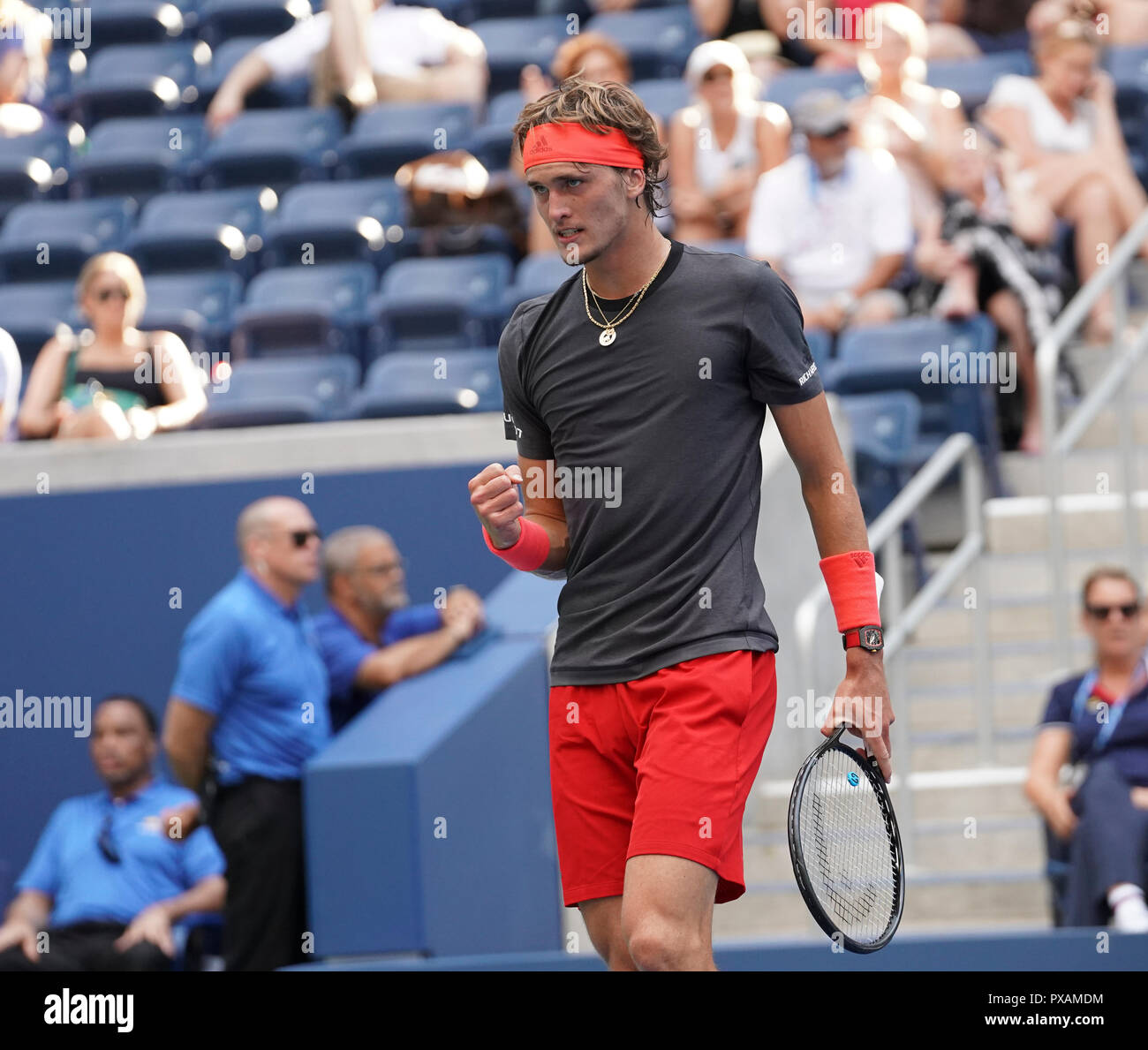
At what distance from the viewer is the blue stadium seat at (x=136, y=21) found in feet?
36.3

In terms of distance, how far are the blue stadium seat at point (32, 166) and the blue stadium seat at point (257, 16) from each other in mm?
1164

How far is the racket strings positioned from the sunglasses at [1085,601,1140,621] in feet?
8.46

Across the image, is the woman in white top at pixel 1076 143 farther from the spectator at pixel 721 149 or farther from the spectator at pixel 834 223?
the spectator at pixel 721 149

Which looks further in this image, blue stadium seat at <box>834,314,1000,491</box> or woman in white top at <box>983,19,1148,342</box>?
woman in white top at <box>983,19,1148,342</box>

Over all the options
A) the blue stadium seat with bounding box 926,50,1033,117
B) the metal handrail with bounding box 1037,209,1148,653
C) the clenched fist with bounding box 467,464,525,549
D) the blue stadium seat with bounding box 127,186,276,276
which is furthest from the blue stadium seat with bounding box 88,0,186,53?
the clenched fist with bounding box 467,464,525,549

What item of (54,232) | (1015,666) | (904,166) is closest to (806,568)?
(1015,666)

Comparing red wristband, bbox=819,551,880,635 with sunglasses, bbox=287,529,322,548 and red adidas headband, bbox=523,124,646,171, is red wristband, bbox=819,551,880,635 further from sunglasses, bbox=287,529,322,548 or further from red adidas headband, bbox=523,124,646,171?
sunglasses, bbox=287,529,322,548

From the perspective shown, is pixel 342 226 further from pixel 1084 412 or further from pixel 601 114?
pixel 601 114

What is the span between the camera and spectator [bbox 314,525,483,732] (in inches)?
235

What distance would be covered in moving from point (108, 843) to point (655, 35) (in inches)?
206

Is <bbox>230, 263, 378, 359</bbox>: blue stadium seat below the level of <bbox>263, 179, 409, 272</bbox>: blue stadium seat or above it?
below

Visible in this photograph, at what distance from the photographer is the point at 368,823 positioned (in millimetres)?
5348

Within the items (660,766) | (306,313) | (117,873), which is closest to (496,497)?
(660,766)
